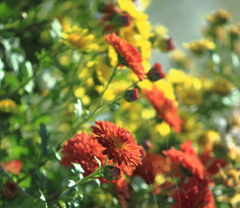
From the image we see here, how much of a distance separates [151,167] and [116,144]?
0.27 metres

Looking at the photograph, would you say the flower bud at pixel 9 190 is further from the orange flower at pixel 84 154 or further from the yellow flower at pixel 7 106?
the yellow flower at pixel 7 106

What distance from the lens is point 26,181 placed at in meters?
0.64

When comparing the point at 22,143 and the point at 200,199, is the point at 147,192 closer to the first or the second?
the point at 200,199

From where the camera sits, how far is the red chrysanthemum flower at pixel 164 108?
0.74 metres

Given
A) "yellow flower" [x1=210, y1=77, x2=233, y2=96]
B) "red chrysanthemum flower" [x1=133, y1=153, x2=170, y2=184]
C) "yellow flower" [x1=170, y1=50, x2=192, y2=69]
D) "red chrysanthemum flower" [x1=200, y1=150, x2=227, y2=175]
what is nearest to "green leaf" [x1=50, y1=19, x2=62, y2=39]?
"red chrysanthemum flower" [x1=133, y1=153, x2=170, y2=184]

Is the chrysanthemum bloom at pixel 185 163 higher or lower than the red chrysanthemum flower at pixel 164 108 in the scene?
lower

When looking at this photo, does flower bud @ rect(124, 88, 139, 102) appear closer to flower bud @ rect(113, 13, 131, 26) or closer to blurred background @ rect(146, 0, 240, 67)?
flower bud @ rect(113, 13, 131, 26)

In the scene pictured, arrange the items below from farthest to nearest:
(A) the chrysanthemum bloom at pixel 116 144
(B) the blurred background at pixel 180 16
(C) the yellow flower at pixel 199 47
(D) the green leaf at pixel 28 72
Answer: (B) the blurred background at pixel 180 16 → (C) the yellow flower at pixel 199 47 → (D) the green leaf at pixel 28 72 → (A) the chrysanthemum bloom at pixel 116 144

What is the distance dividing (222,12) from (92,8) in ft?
1.35

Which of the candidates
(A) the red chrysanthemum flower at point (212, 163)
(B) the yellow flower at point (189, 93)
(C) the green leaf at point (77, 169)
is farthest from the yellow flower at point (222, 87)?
(C) the green leaf at point (77, 169)

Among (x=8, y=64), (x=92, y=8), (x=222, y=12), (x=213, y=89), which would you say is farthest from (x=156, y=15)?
(x=8, y=64)

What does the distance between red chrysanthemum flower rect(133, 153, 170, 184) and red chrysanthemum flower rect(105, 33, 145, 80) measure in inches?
7.7

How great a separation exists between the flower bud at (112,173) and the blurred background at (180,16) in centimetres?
104

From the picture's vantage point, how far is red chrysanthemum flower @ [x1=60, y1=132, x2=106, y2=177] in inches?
22.2
